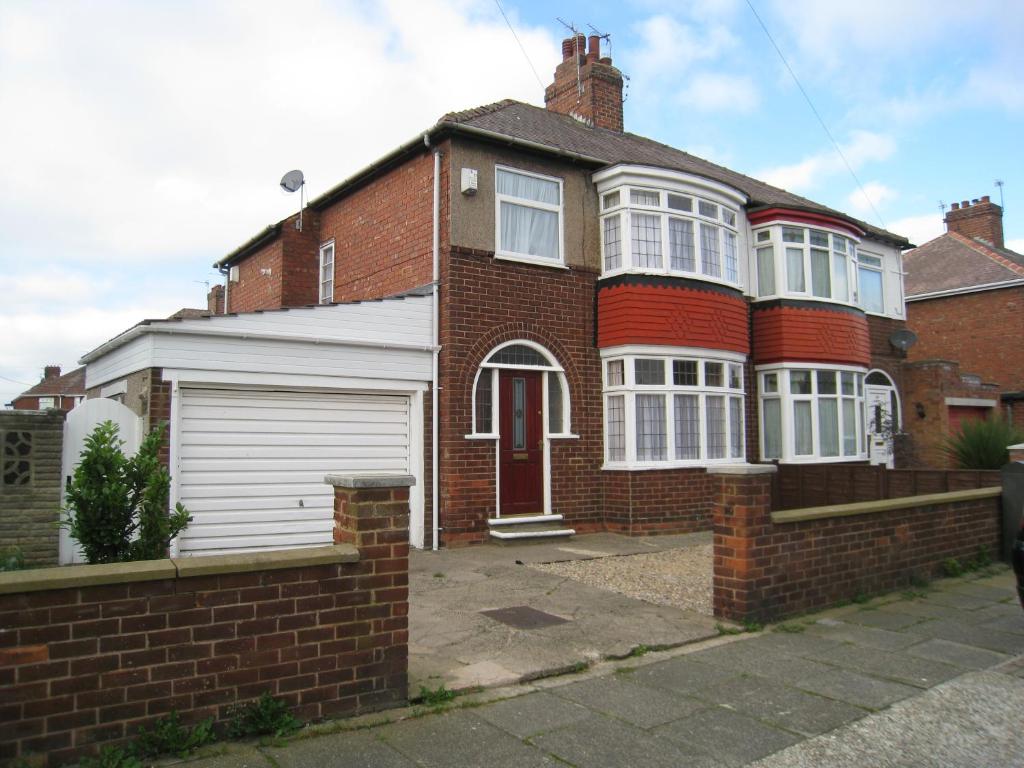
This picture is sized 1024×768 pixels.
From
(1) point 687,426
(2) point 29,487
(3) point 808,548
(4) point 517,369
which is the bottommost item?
(3) point 808,548

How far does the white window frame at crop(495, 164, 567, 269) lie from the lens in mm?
11234

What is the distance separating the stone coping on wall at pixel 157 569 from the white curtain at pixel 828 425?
12.4 meters

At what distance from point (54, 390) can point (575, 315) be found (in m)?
47.4

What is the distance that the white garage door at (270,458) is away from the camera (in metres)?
9.06

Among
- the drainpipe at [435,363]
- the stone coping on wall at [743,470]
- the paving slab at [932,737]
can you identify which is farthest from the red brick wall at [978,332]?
the paving slab at [932,737]

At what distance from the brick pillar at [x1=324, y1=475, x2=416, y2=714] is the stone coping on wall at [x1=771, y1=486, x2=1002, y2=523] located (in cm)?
346

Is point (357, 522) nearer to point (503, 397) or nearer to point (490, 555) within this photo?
point (490, 555)

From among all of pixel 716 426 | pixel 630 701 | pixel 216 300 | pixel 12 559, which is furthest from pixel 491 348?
pixel 216 300

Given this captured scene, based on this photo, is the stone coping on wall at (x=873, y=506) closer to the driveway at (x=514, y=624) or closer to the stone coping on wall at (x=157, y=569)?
the driveway at (x=514, y=624)

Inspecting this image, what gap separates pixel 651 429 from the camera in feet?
39.2

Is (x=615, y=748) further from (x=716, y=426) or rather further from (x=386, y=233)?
(x=386, y=233)

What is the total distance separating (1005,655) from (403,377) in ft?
23.9

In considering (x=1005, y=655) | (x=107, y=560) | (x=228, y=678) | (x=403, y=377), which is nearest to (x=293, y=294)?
(x=403, y=377)

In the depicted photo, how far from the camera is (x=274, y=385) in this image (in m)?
9.51
